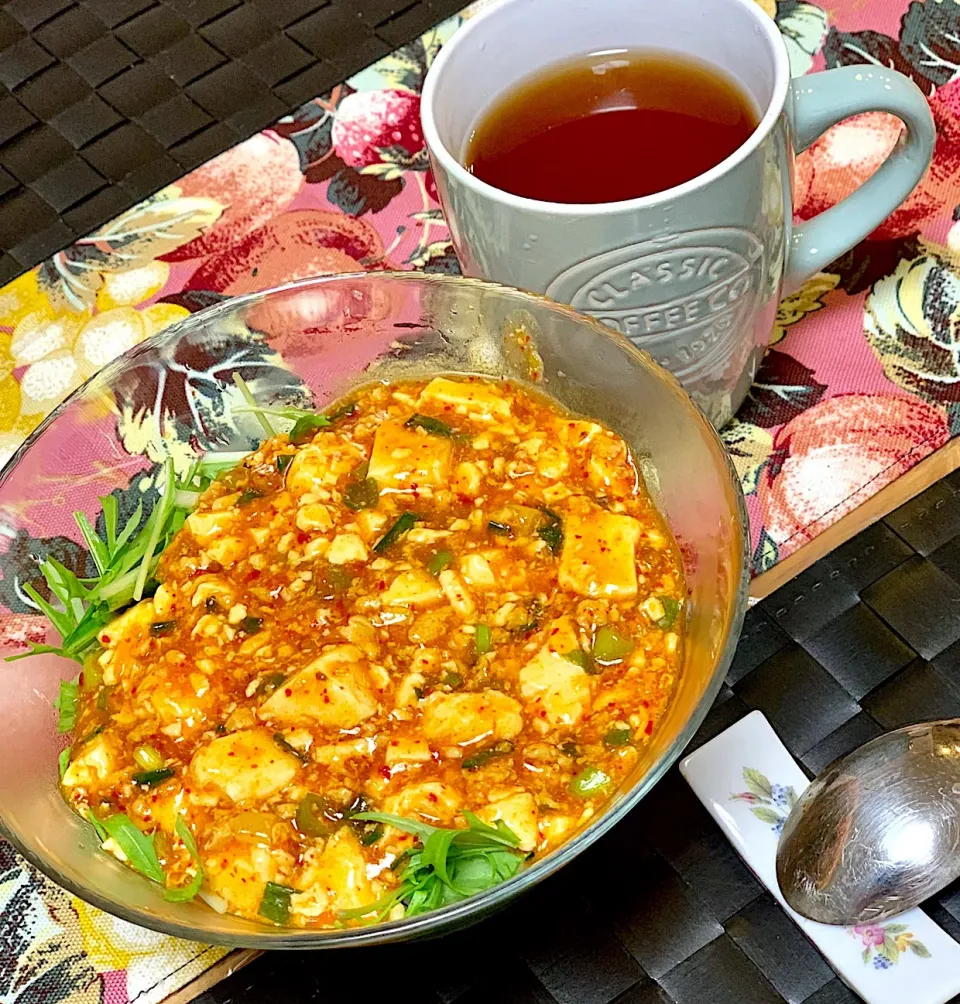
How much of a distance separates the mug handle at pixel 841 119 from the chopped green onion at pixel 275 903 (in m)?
0.93

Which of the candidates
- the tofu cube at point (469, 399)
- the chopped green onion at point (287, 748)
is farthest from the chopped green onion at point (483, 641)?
the tofu cube at point (469, 399)

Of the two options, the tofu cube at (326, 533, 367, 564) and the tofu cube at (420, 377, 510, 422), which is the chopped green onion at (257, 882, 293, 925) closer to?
the tofu cube at (326, 533, 367, 564)

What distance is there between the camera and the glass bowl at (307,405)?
3.86ft

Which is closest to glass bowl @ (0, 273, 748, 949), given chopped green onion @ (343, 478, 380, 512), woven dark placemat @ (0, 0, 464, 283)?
chopped green onion @ (343, 478, 380, 512)

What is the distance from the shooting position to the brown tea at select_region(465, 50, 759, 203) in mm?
1444

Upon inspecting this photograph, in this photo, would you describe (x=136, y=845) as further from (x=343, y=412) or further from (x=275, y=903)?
(x=343, y=412)

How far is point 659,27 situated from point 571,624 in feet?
2.46

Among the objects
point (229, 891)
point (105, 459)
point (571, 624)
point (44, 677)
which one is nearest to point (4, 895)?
point (44, 677)

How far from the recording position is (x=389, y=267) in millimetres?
1863

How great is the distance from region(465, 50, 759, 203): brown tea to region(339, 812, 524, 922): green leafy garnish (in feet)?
2.33

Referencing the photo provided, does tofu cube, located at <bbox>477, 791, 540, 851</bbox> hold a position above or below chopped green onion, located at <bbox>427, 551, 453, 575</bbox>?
below

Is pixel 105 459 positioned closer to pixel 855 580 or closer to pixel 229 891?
pixel 229 891

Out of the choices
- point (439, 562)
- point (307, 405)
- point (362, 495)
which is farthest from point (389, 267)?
point (439, 562)

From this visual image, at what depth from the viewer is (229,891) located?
120 cm
